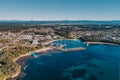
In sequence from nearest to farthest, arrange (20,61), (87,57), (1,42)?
(20,61), (87,57), (1,42)

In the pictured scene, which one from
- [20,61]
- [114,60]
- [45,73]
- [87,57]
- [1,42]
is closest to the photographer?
[45,73]

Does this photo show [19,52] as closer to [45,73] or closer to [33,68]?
[33,68]

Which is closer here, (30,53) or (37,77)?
(37,77)

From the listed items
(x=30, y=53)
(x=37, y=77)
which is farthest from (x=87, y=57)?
(x=37, y=77)

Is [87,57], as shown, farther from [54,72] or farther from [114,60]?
[54,72]

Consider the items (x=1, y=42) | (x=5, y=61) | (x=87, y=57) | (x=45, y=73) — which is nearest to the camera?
(x=45, y=73)

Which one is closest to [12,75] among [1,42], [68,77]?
[68,77]
